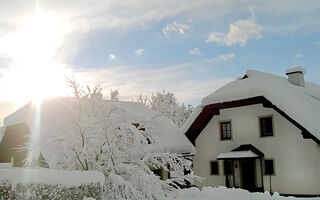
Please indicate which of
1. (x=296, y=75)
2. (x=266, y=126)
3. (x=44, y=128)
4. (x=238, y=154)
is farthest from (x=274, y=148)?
(x=44, y=128)

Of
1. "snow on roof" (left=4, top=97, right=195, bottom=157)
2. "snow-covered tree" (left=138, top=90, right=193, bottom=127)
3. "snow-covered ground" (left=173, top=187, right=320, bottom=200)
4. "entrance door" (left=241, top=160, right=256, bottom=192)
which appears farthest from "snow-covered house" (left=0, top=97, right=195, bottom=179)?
"snow-covered tree" (left=138, top=90, right=193, bottom=127)

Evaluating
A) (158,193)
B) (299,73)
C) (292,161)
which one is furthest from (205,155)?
(158,193)

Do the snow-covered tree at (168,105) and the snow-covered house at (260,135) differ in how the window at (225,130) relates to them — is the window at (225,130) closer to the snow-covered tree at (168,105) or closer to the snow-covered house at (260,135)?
the snow-covered house at (260,135)

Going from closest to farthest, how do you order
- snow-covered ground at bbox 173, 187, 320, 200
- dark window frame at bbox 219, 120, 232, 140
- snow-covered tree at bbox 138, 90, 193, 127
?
snow-covered ground at bbox 173, 187, 320, 200
dark window frame at bbox 219, 120, 232, 140
snow-covered tree at bbox 138, 90, 193, 127

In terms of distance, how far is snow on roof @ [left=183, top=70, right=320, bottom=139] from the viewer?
55.1 feet

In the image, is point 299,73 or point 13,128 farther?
point 299,73

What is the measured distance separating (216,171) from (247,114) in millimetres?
4174

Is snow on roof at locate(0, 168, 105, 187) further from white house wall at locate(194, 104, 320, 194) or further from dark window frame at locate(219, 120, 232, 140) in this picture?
dark window frame at locate(219, 120, 232, 140)

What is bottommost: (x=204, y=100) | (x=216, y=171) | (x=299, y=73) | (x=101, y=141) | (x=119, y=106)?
(x=216, y=171)

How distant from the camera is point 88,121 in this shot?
10.4 m

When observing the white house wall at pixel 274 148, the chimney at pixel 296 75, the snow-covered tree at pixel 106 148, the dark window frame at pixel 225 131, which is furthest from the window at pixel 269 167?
the snow-covered tree at pixel 106 148

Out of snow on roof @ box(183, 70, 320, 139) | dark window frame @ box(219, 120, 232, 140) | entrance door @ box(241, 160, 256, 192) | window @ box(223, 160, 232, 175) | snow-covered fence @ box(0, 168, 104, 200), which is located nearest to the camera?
snow-covered fence @ box(0, 168, 104, 200)

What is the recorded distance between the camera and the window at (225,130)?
20.7 metres

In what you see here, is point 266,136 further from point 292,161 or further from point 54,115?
point 54,115
